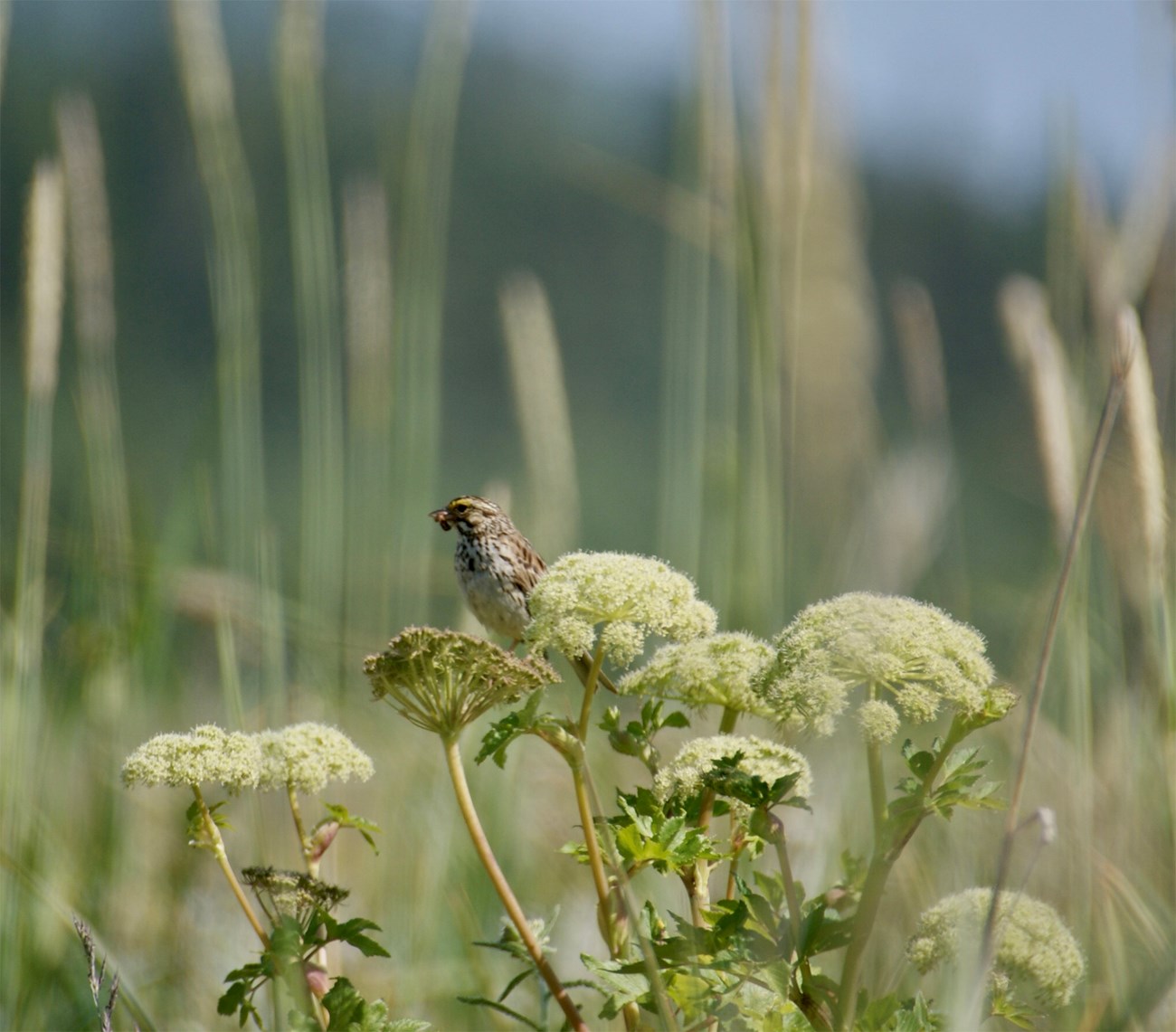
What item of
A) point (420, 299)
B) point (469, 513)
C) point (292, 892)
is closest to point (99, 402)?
point (420, 299)

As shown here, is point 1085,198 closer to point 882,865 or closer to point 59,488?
point 882,865

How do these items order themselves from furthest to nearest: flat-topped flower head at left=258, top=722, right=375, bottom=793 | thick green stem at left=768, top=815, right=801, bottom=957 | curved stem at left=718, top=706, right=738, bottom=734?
1. curved stem at left=718, top=706, right=738, bottom=734
2. flat-topped flower head at left=258, top=722, right=375, bottom=793
3. thick green stem at left=768, top=815, right=801, bottom=957

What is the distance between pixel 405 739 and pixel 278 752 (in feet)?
8.80

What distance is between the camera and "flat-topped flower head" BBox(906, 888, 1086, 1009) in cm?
177

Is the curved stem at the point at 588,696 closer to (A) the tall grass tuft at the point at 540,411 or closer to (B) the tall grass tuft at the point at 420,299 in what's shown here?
(B) the tall grass tuft at the point at 420,299

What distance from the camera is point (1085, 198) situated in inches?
129

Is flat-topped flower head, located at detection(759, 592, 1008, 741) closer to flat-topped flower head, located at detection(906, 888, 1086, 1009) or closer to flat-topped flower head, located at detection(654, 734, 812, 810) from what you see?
flat-topped flower head, located at detection(654, 734, 812, 810)

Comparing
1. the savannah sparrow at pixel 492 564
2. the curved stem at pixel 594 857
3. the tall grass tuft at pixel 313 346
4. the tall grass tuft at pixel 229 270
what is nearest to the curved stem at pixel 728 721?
the curved stem at pixel 594 857

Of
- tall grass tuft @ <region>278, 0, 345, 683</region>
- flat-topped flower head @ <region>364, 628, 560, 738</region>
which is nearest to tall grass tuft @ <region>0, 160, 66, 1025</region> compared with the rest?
tall grass tuft @ <region>278, 0, 345, 683</region>

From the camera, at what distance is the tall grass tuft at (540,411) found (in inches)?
166

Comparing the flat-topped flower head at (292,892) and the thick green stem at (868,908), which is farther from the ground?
the thick green stem at (868,908)

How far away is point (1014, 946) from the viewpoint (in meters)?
1.82

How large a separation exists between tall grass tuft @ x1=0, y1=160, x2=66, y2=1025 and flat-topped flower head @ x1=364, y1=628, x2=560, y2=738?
161 centimetres

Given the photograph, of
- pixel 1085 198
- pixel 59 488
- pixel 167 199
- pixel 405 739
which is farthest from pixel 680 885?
pixel 167 199
